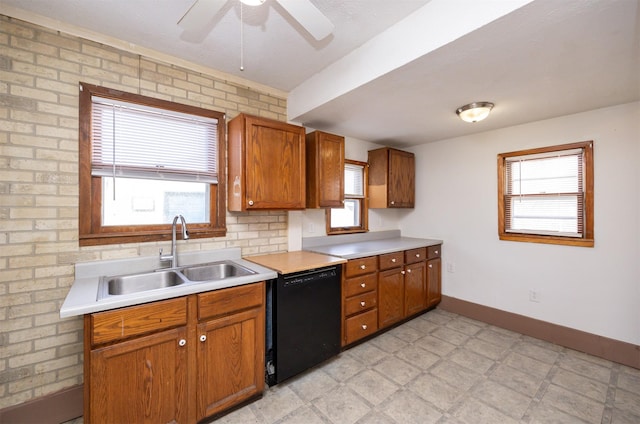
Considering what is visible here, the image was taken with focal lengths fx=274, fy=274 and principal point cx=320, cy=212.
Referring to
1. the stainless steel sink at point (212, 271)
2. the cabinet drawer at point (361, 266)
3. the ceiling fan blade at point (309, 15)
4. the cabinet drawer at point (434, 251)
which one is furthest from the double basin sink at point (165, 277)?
the cabinet drawer at point (434, 251)

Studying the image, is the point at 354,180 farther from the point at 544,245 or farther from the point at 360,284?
the point at 544,245

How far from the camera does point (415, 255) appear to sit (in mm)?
3314

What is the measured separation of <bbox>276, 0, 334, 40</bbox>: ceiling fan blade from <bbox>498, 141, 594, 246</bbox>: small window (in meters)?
2.74

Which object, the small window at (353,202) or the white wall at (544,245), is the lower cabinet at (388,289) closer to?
the white wall at (544,245)

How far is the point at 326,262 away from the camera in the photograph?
7.64 ft

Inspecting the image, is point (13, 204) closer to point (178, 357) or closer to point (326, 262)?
point (178, 357)

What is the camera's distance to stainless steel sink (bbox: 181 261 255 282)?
2150mm

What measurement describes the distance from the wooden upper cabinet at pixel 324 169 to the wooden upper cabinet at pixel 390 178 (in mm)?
912

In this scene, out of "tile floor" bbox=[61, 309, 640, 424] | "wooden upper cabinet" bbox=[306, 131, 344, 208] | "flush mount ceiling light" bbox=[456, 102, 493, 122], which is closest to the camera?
"tile floor" bbox=[61, 309, 640, 424]

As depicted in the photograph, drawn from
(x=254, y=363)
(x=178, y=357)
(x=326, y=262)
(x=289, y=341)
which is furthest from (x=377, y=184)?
(x=178, y=357)

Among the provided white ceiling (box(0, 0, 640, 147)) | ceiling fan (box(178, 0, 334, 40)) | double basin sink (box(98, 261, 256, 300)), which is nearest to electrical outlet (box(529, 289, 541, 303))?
white ceiling (box(0, 0, 640, 147))

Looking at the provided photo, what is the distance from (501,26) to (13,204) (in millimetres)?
2949

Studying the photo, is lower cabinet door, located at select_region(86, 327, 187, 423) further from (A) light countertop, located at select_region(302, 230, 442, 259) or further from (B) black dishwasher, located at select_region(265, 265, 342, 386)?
(A) light countertop, located at select_region(302, 230, 442, 259)

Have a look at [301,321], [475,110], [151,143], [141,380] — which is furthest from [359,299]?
[151,143]
